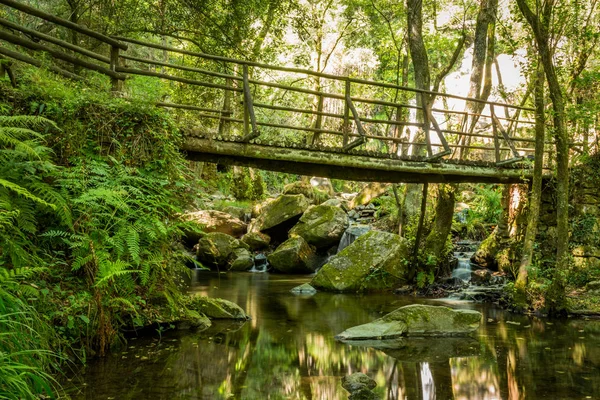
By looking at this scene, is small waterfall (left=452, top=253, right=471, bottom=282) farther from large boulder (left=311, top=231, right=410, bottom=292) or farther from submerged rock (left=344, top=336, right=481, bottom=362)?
submerged rock (left=344, top=336, right=481, bottom=362)

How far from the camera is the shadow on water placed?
4.72m

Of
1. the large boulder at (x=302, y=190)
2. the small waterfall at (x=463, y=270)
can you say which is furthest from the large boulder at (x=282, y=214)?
the small waterfall at (x=463, y=270)

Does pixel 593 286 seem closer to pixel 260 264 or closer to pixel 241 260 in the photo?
pixel 260 264

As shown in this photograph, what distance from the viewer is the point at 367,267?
11.4 m

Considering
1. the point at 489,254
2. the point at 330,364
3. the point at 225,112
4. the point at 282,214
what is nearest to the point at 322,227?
the point at 282,214

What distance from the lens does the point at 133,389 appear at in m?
4.52

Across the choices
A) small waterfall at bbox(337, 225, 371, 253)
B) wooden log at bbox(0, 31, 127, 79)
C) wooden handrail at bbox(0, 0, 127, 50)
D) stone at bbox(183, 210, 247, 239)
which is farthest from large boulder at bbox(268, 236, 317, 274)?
wooden handrail at bbox(0, 0, 127, 50)

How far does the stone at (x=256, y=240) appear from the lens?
15.9 meters

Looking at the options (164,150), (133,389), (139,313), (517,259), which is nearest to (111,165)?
(164,150)

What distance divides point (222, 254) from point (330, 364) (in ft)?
30.5

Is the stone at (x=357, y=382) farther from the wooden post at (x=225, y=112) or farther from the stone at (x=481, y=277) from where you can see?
the stone at (x=481, y=277)

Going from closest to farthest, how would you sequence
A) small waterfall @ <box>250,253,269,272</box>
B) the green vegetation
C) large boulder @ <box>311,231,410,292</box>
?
the green vegetation < large boulder @ <box>311,231,410,292</box> < small waterfall @ <box>250,253,269,272</box>

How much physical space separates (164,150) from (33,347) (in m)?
3.42

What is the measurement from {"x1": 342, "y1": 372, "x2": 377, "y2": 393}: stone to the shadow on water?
0.08m
